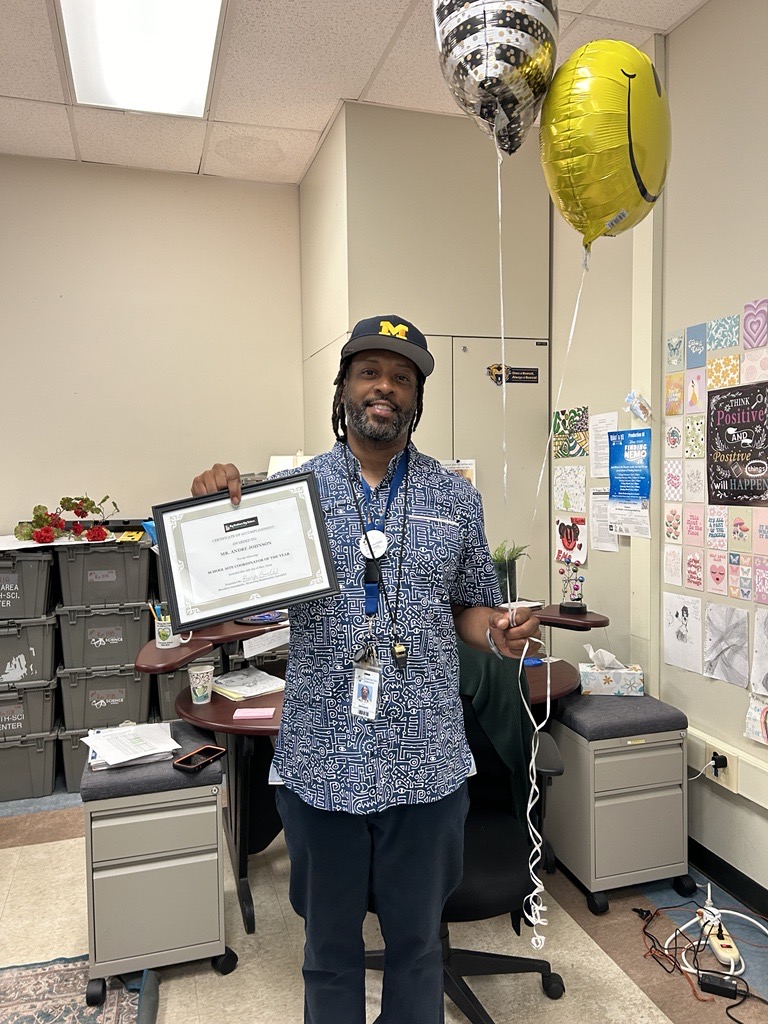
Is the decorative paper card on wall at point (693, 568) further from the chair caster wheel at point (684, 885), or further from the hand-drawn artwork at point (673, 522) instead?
the chair caster wheel at point (684, 885)

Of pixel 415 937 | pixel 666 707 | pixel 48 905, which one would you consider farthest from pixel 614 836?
pixel 48 905

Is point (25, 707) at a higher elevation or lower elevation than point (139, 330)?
lower

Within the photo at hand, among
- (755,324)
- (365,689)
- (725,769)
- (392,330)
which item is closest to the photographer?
(365,689)

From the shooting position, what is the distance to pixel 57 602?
3.38 metres

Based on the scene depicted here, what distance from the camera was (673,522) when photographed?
104 inches

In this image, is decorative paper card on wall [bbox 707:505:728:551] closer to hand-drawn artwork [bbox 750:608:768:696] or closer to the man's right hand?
hand-drawn artwork [bbox 750:608:768:696]

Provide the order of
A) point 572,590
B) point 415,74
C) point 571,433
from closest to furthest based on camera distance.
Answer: point 415,74, point 572,590, point 571,433

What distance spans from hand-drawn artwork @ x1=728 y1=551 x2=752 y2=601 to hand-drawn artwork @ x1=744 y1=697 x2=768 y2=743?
1.06 ft

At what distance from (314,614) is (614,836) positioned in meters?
1.55

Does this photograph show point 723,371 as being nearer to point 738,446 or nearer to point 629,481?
point 738,446

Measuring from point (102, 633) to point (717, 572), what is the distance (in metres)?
2.62

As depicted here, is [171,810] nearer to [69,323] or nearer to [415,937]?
[415,937]

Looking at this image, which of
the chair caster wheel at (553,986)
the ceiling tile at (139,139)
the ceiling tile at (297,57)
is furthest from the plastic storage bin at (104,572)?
the chair caster wheel at (553,986)

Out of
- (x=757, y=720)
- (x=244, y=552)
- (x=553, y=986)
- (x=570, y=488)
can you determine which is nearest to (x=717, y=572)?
(x=757, y=720)
